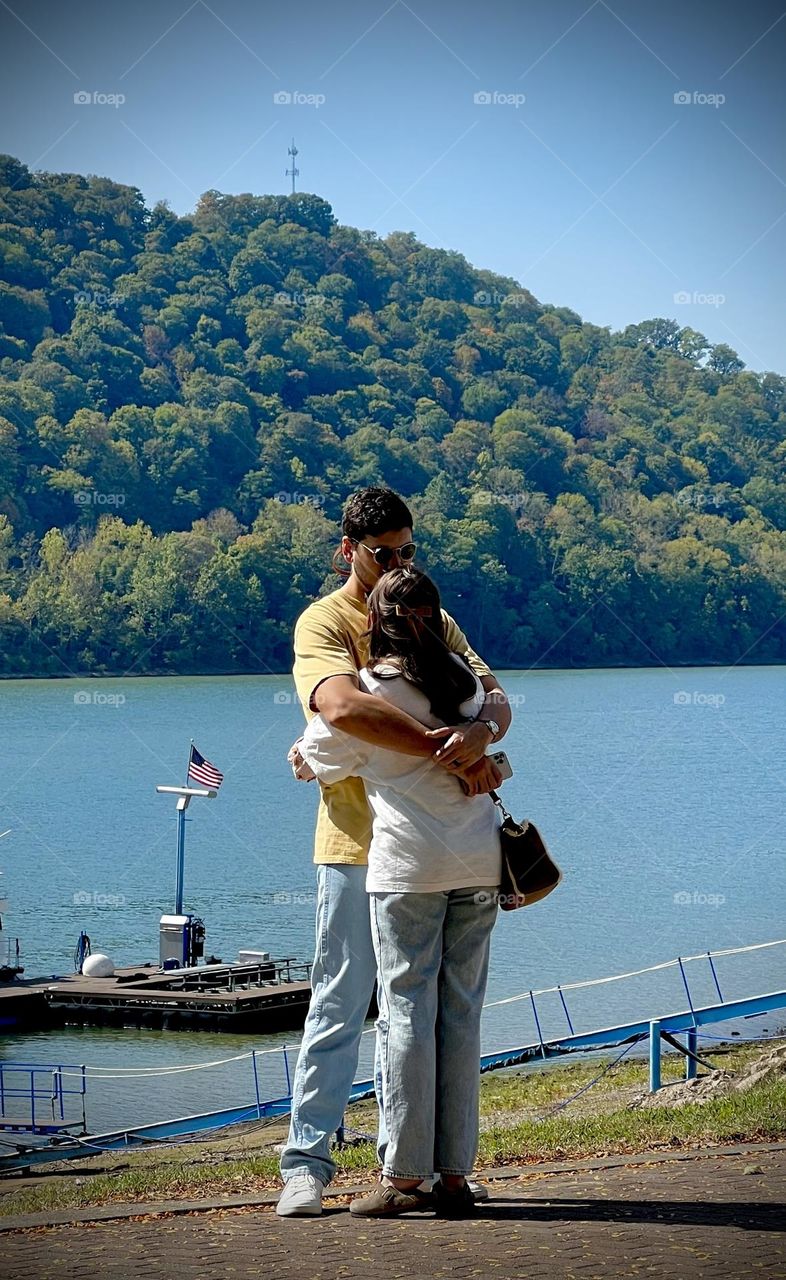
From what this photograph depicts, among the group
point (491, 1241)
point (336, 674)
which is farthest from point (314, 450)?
point (491, 1241)

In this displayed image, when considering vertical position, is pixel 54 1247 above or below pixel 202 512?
below

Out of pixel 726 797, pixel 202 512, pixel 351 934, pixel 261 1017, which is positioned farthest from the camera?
pixel 202 512

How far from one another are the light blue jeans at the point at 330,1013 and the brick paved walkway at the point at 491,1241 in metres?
0.21

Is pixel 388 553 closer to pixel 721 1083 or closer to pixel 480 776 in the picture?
pixel 480 776

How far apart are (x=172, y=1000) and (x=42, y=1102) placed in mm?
6999

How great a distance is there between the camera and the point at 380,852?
15.3 feet

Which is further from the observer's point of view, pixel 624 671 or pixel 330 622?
pixel 624 671

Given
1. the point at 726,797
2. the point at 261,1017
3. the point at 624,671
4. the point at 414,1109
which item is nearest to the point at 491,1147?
the point at 414,1109

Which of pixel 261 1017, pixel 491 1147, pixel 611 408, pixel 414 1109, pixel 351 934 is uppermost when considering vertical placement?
pixel 611 408

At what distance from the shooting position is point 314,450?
10369cm

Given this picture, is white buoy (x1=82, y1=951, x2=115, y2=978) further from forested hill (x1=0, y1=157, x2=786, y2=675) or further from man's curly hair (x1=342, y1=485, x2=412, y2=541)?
forested hill (x1=0, y1=157, x2=786, y2=675)

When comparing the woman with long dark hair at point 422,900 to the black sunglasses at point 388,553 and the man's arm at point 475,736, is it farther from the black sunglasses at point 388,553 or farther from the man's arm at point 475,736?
the black sunglasses at point 388,553

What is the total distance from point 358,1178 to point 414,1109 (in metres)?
1.50

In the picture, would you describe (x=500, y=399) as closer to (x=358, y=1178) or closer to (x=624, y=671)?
(x=624, y=671)
